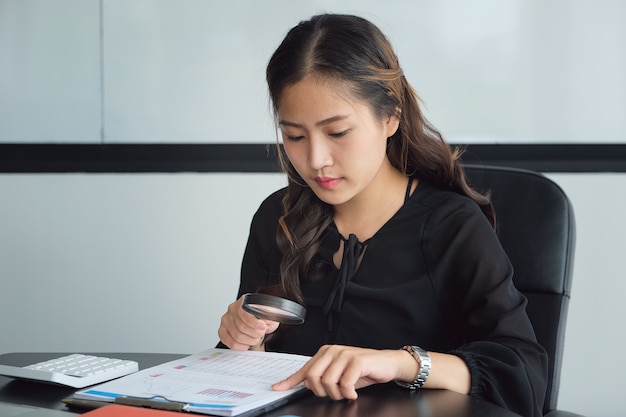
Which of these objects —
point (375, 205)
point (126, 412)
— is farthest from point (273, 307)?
point (375, 205)

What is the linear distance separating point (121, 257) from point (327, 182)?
1528 millimetres

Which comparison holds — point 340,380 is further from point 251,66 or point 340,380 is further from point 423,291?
point 251,66

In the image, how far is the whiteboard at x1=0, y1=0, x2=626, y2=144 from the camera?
103 inches

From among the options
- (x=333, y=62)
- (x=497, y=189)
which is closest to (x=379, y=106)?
(x=333, y=62)

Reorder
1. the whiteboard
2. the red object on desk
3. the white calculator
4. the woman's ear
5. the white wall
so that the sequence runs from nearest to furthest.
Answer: the red object on desk < the white calculator < the woman's ear < the whiteboard < the white wall

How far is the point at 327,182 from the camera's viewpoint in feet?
4.83

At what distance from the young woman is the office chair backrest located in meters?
0.06

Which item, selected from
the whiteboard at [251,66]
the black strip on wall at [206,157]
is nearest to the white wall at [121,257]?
the black strip on wall at [206,157]

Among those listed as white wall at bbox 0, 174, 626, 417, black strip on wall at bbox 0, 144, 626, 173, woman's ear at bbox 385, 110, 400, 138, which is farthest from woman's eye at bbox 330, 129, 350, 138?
white wall at bbox 0, 174, 626, 417

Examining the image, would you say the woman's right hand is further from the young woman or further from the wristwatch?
the wristwatch

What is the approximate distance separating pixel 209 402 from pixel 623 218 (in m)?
1.95

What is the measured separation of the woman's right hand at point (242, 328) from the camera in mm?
1332

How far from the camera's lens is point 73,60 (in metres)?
2.81

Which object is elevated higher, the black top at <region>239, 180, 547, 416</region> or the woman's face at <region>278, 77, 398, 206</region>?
the woman's face at <region>278, 77, 398, 206</region>
